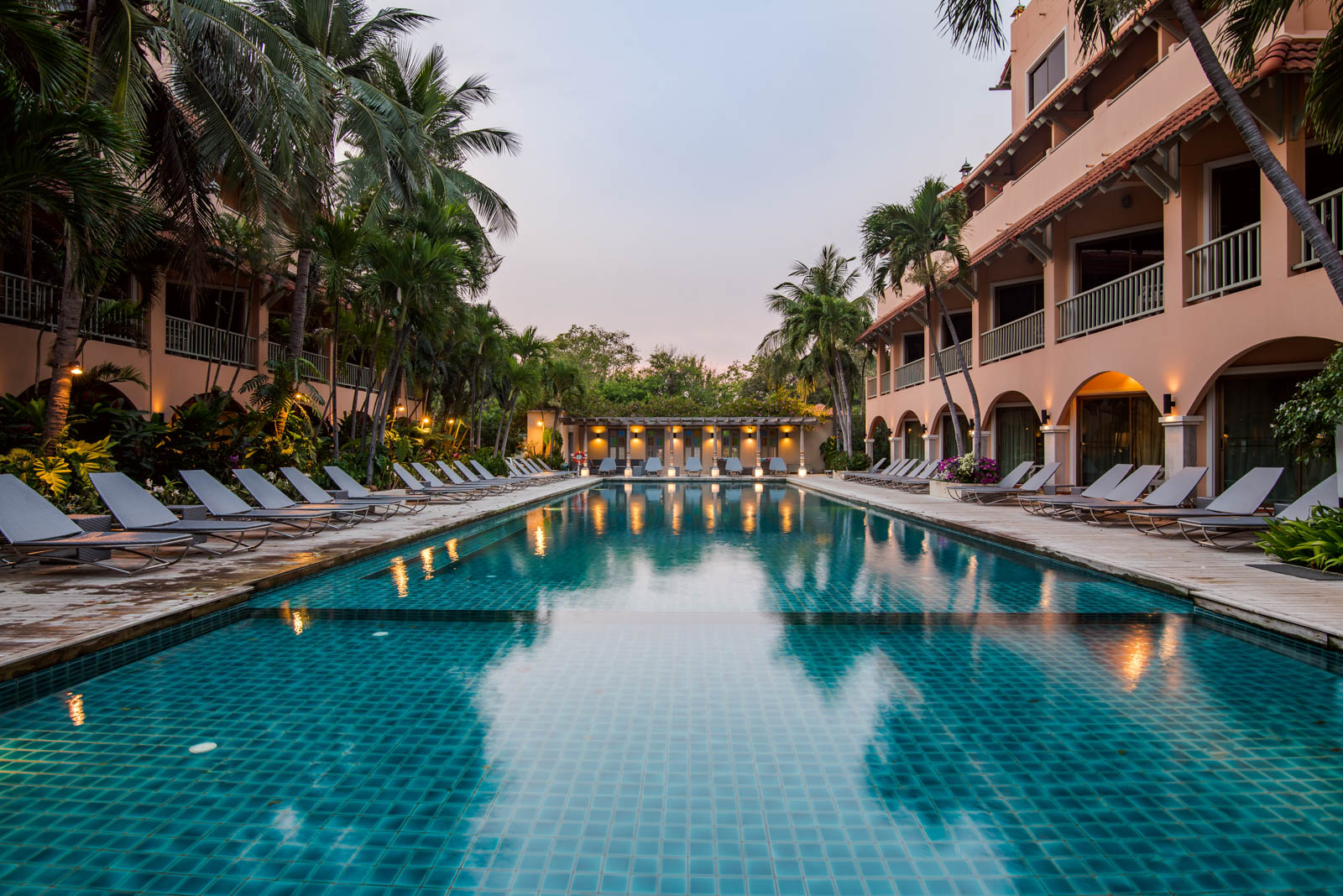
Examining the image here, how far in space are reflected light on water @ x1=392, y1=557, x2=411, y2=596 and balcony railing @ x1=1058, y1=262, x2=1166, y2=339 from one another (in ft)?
35.1

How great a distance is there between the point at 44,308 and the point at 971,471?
668 inches

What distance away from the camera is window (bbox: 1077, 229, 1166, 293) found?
43.7ft

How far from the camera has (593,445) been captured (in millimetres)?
33188

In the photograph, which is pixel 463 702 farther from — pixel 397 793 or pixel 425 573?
pixel 425 573

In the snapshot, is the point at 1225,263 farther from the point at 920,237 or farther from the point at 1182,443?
the point at 920,237

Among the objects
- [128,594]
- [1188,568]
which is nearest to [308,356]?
[128,594]

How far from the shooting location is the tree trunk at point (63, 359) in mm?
7992

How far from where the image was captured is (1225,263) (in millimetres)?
9422

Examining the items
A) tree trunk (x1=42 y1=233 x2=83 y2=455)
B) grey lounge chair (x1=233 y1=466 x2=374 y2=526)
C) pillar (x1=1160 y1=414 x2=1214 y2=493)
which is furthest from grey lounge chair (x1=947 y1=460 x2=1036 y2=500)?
tree trunk (x1=42 y1=233 x2=83 y2=455)

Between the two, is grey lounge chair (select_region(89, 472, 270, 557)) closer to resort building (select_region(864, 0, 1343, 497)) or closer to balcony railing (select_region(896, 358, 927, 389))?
resort building (select_region(864, 0, 1343, 497))

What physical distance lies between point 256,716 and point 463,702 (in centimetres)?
101

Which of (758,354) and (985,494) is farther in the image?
(758,354)

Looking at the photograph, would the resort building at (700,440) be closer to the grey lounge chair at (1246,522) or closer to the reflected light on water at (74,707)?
the grey lounge chair at (1246,522)

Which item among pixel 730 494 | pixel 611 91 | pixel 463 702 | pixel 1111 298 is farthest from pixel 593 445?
pixel 463 702
